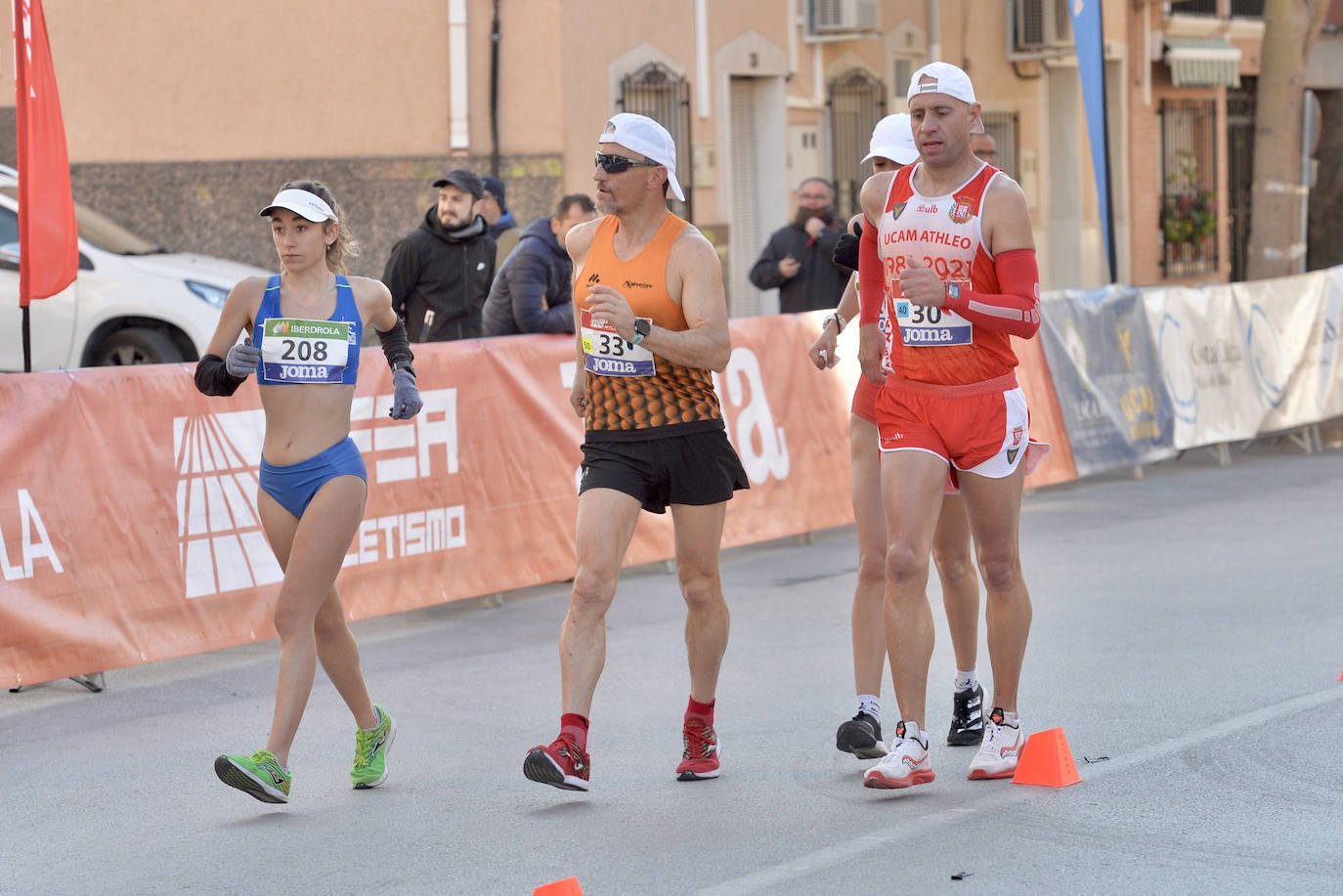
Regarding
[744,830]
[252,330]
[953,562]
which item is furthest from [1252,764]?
[252,330]

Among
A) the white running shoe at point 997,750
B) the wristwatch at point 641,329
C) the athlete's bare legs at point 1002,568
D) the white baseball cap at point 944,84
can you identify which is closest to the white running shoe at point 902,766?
the white running shoe at point 997,750

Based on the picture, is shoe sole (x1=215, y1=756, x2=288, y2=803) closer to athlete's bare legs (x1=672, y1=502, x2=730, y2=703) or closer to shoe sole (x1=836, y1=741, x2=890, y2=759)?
athlete's bare legs (x1=672, y1=502, x2=730, y2=703)

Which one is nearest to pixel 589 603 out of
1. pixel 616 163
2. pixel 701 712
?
pixel 701 712

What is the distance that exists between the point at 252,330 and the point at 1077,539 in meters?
6.89

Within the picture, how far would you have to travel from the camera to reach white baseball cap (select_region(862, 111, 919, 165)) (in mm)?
6715

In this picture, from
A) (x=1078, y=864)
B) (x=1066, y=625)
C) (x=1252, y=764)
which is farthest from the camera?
(x=1066, y=625)

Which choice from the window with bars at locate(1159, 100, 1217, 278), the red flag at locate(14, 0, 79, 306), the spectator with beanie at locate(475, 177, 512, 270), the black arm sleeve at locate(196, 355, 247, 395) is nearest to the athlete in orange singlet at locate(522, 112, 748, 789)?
the black arm sleeve at locate(196, 355, 247, 395)

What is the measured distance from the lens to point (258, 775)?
596 cm

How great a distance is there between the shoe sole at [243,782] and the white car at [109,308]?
8.52m

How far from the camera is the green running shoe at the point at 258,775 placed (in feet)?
19.3

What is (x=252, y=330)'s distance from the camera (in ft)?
21.4

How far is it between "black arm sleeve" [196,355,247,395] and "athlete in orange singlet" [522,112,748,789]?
1.14 metres

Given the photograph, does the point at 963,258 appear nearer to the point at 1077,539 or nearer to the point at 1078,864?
the point at 1078,864

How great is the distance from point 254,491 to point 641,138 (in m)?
3.45
